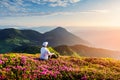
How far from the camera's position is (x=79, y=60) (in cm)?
3666

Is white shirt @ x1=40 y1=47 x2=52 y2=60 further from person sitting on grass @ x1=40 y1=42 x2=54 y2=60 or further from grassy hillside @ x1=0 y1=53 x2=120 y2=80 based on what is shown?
grassy hillside @ x1=0 y1=53 x2=120 y2=80

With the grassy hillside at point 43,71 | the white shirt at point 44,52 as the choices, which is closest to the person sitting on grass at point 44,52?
the white shirt at point 44,52

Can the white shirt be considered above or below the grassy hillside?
above

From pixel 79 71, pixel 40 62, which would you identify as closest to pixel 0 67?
pixel 40 62

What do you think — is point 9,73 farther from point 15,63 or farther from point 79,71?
point 79,71

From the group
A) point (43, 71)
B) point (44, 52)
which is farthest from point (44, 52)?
point (43, 71)

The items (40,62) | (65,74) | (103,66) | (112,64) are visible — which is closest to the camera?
(65,74)

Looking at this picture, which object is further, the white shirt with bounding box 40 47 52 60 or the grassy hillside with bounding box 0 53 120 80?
the white shirt with bounding box 40 47 52 60

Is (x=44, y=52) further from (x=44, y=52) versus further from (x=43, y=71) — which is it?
(x=43, y=71)

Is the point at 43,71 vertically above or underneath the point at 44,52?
underneath

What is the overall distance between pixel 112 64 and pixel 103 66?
2.98 metres

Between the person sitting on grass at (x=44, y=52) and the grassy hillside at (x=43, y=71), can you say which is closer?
the grassy hillside at (x=43, y=71)

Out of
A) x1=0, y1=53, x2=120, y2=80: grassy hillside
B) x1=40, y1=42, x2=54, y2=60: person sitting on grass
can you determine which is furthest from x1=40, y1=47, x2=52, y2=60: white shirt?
x1=0, y1=53, x2=120, y2=80: grassy hillside

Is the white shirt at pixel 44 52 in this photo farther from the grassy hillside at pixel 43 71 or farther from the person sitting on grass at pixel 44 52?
the grassy hillside at pixel 43 71
